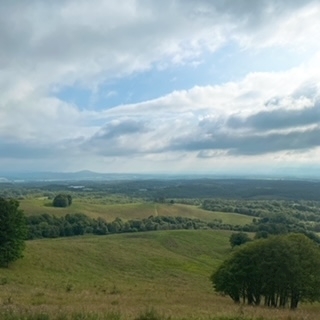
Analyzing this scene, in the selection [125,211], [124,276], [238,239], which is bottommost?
[238,239]

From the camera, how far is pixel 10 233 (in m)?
57.5

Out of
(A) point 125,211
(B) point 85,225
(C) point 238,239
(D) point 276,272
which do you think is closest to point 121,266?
(D) point 276,272

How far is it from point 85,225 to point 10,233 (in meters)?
61.9

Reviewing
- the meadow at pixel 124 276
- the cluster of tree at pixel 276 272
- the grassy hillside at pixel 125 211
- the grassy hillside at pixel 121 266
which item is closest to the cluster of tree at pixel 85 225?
the grassy hillside at pixel 125 211

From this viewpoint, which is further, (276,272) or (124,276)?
(124,276)

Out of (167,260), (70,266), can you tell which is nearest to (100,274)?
(70,266)

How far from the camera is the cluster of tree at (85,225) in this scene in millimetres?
108500

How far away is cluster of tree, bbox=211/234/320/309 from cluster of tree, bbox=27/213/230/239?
74.3 m

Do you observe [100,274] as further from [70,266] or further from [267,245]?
[267,245]

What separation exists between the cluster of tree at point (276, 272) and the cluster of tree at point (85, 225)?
74.3 meters

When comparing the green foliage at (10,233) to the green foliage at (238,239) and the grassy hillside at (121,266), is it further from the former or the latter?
the green foliage at (238,239)

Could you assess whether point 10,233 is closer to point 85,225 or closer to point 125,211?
point 85,225

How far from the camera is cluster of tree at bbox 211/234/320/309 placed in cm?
3722

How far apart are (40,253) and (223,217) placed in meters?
108
